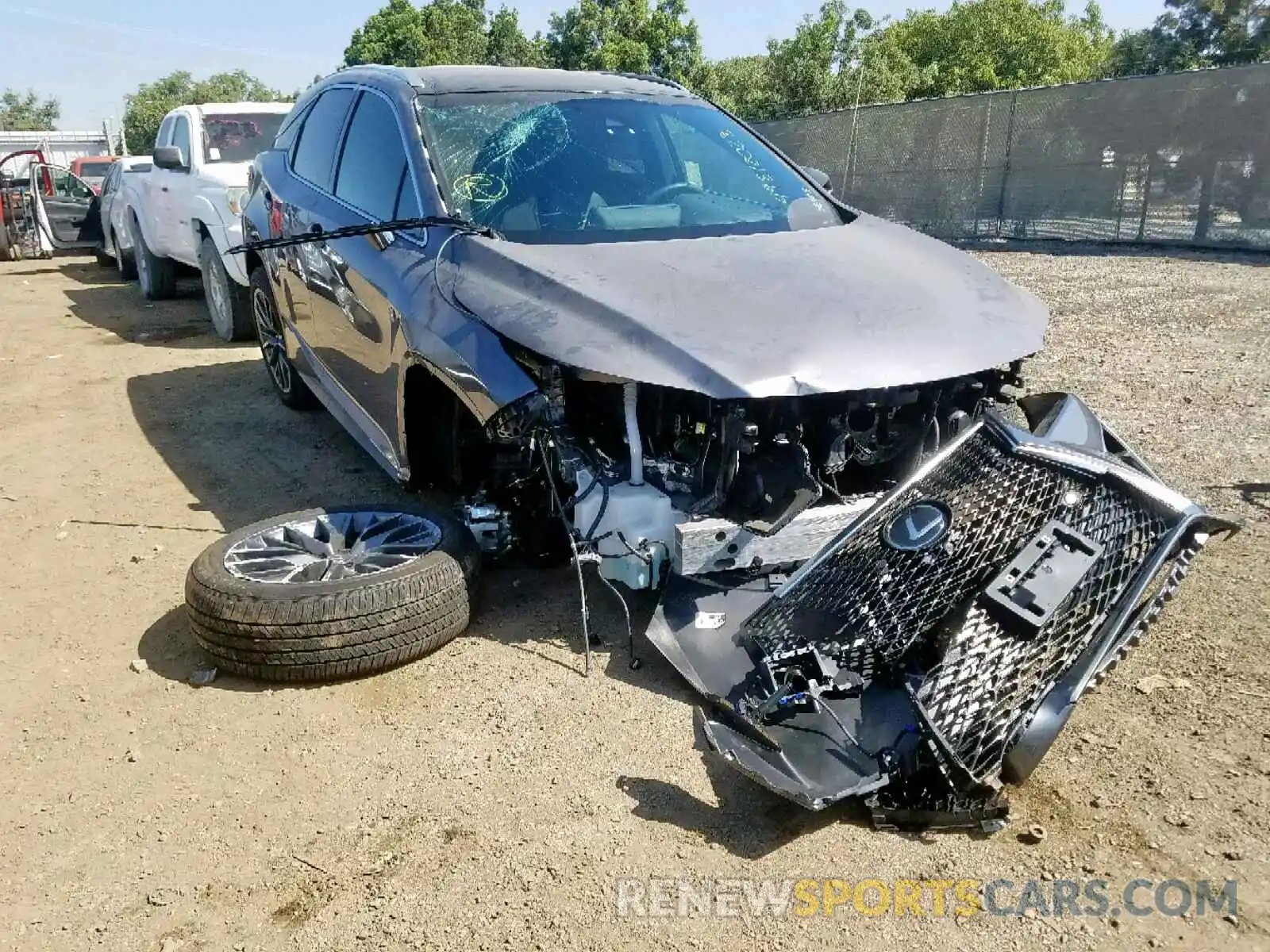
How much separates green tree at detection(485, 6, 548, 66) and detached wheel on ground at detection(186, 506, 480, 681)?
35.5 metres

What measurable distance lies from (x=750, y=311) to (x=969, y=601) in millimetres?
1104

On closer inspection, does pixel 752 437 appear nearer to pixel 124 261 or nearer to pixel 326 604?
pixel 326 604

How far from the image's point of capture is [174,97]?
66.5m

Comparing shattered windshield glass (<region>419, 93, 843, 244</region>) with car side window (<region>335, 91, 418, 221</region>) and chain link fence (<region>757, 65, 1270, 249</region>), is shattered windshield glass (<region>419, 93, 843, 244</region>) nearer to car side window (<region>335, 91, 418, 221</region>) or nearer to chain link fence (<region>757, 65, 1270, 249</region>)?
car side window (<region>335, 91, 418, 221</region>)

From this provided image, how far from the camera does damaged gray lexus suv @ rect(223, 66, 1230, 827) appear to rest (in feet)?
8.80

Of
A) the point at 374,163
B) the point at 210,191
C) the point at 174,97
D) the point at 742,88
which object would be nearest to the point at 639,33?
the point at 742,88

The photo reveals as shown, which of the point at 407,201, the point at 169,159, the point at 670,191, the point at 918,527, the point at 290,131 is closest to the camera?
the point at 918,527

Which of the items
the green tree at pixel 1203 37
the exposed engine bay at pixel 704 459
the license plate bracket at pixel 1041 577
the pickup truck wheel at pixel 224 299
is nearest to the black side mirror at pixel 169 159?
the pickup truck wheel at pixel 224 299

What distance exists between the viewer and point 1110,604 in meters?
2.66

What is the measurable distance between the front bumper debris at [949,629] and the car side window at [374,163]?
2.18m

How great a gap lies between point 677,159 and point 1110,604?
2.66m

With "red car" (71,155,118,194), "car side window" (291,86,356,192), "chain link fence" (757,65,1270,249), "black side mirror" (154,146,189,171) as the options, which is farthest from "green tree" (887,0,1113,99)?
"car side window" (291,86,356,192)

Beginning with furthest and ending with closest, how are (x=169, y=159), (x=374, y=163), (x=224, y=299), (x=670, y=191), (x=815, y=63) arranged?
(x=815, y=63) → (x=224, y=299) → (x=169, y=159) → (x=374, y=163) → (x=670, y=191)

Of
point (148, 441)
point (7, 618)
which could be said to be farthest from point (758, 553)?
point (148, 441)
